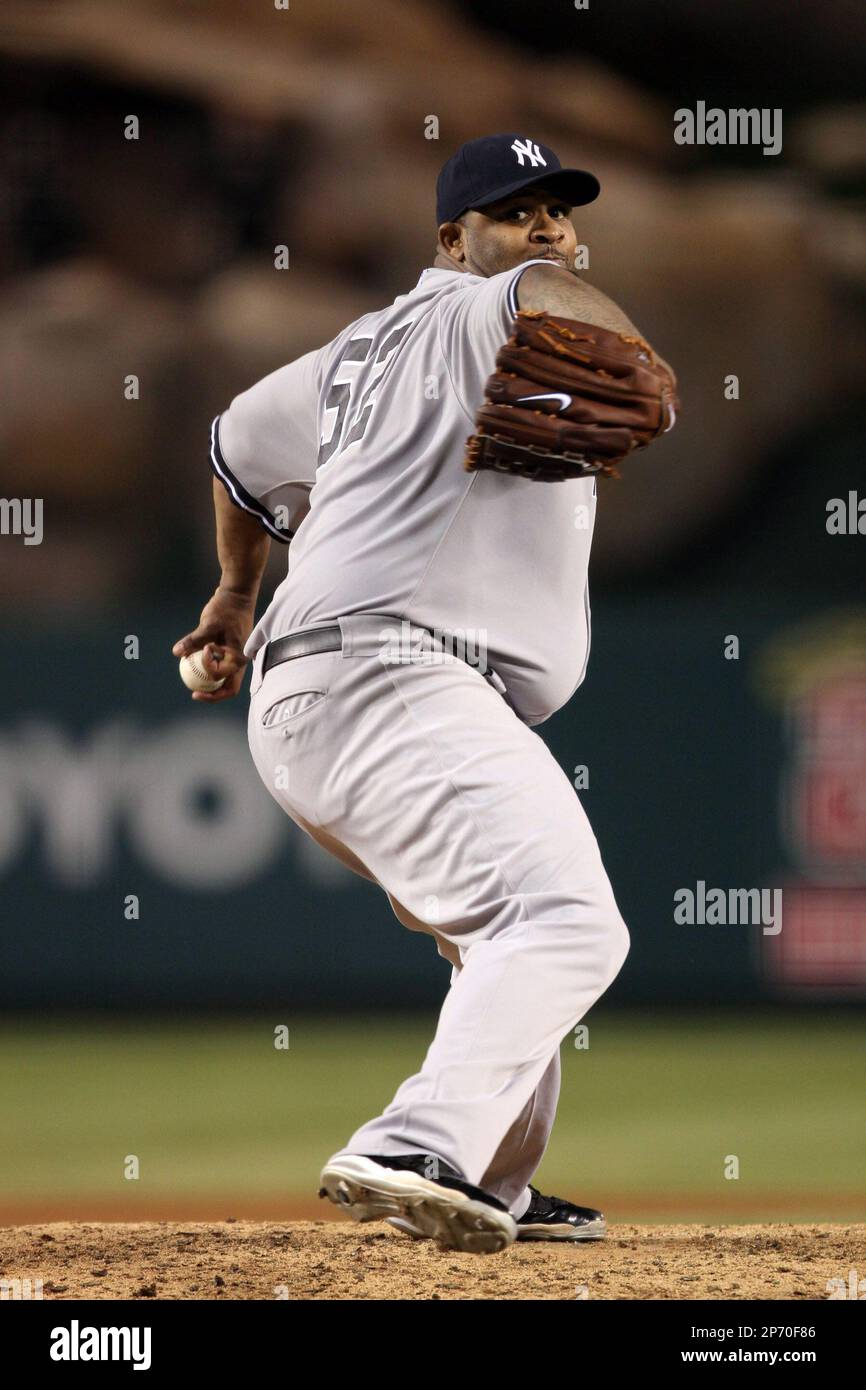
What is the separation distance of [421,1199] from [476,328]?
1.05 meters

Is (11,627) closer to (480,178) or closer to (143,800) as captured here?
(143,800)

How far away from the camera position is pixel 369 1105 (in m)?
4.73

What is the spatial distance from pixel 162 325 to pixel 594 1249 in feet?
18.9

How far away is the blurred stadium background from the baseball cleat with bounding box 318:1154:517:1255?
186 cm

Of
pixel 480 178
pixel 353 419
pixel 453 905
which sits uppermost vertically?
pixel 480 178

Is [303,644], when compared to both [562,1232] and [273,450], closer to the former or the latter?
[273,450]

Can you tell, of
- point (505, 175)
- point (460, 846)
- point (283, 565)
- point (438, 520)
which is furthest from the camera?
point (283, 565)

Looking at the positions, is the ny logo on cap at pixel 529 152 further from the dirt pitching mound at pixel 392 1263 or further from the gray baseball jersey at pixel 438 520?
the dirt pitching mound at pixel 392 1263

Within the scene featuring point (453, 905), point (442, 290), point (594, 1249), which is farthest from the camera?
point (594, 1249)

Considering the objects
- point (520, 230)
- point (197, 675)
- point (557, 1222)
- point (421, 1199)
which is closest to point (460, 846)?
point (421, 1199)

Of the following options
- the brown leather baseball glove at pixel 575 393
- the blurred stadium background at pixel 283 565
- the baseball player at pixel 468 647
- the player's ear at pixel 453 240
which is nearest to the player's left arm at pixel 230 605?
the baseball player at pixel 468 647

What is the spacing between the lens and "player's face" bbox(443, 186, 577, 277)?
2.44 metres

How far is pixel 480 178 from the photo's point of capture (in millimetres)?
2428

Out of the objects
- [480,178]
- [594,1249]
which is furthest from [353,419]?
[594,1249]
